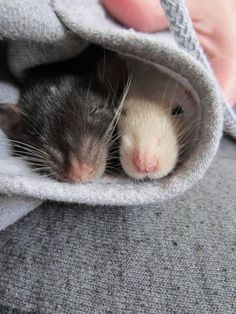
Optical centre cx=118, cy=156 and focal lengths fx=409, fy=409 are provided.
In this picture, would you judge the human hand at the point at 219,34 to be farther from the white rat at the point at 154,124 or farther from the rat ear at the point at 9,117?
the rat ear at the point at 9,117

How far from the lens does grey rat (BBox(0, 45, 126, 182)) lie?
720mm

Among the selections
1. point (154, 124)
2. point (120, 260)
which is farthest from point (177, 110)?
point (120, 260)

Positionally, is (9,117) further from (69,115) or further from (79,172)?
(79,172)

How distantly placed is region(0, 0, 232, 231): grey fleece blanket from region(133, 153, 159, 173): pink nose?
0.9 inches

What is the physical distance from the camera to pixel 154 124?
703 mm

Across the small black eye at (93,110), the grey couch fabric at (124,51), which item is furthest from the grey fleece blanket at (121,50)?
the small black eye at (93,110)

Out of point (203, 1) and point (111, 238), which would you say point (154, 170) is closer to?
point (111, 238)

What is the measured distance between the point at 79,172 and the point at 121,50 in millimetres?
206

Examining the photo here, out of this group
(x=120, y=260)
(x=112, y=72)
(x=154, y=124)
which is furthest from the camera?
(x=112, y=72)

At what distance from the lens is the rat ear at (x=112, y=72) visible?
31.8 inches

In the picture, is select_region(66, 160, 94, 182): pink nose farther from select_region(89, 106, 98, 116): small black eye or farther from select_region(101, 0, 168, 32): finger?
select_region(101, 0, 168, 32): finger

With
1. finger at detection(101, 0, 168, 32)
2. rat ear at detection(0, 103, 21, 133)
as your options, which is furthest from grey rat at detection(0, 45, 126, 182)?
finger at detection(101, 0, 168, 32)

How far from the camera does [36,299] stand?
554 mm

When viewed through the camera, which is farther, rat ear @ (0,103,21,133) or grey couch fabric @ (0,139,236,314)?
rat ear @ (0,103,21,133)
